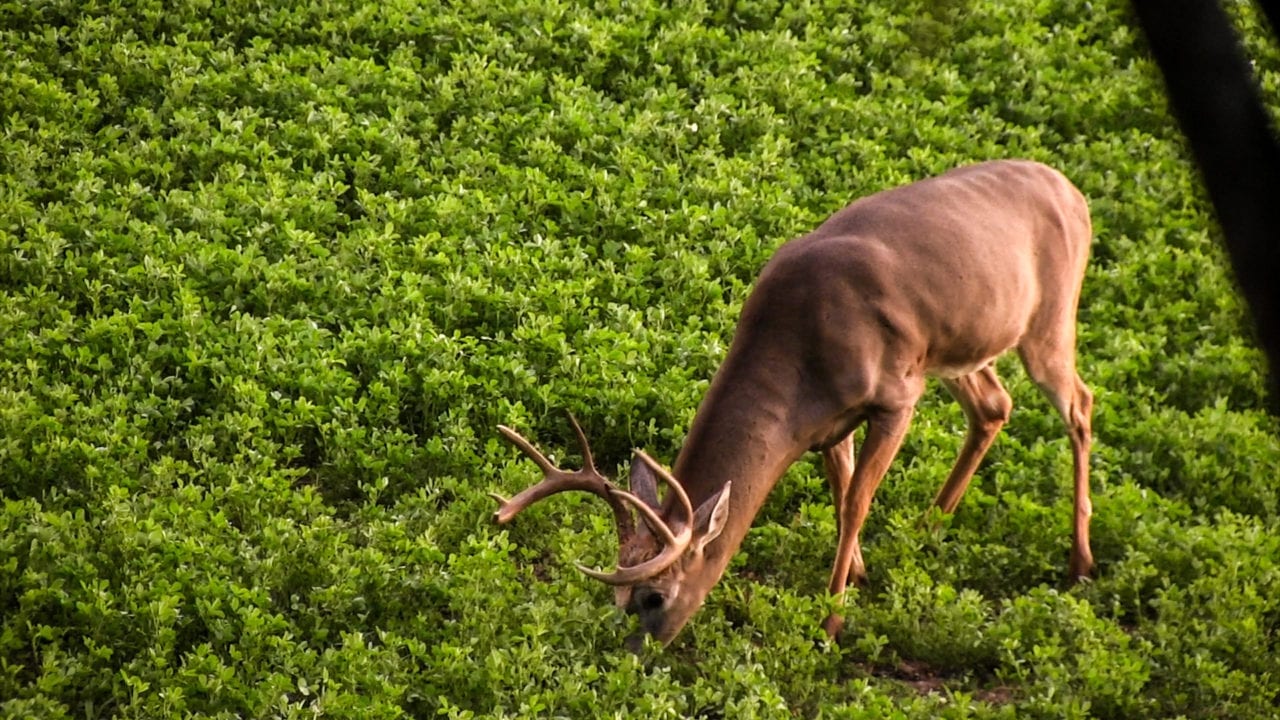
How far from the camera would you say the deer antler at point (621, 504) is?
670 cm

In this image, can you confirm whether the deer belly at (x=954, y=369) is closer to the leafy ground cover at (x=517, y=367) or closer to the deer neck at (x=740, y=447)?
the leafy ground cover at (x=517, y=367)

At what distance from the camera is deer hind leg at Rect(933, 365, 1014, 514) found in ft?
28.2

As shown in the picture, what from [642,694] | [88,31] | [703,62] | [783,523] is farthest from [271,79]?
[642,694]

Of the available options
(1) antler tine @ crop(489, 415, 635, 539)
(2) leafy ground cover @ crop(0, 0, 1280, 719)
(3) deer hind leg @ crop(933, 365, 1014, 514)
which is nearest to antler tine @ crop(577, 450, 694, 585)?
(1) antler tine @ crop(489, 415, 635, 539)

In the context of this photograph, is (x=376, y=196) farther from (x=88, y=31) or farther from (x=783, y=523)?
(x=783, y=523)

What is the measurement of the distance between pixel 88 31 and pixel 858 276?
683 centimetres

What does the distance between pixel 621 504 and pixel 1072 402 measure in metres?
2.92

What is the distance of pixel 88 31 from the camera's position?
1171 cm

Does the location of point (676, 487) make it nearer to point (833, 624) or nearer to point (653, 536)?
Answer: point (653, 536)

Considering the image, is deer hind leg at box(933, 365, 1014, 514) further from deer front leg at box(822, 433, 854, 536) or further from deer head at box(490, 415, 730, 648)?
deer head at box(490, 415, 730, 648)

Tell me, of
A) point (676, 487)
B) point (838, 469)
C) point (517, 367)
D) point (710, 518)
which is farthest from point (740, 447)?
point (517, 367)

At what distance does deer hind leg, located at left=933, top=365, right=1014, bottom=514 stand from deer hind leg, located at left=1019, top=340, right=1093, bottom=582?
0.25m

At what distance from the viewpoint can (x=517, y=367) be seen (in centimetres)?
908

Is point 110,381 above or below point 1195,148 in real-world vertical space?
below
